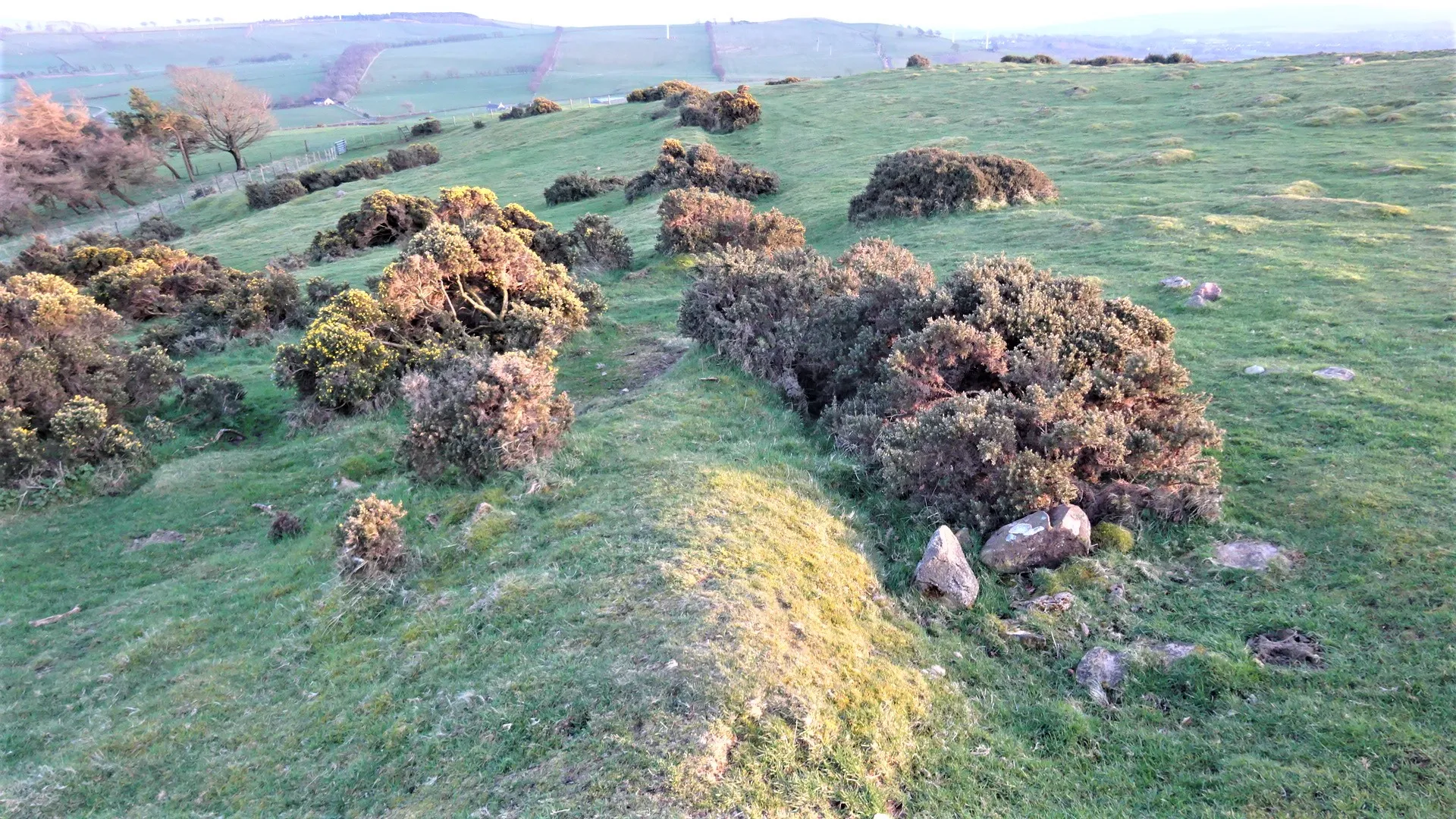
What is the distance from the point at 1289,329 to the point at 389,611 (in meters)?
14.1

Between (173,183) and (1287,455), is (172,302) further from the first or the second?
(173,183)

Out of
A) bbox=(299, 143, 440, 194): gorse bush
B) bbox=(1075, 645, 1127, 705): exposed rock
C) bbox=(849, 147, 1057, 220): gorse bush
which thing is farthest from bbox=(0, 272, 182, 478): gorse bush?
bbox=(299, 143, 440, 194): gorse bush

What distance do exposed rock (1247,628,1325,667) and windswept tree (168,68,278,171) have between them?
6485 centimetres

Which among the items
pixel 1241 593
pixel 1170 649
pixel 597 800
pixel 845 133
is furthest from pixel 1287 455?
pixel 845 133

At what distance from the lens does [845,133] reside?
120 feet

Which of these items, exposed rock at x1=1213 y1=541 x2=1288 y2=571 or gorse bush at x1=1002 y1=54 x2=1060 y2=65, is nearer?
exposed rock at x1=1213 y1=541 x2=1288 y2=571

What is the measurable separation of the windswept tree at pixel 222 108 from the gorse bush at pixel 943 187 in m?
50.9

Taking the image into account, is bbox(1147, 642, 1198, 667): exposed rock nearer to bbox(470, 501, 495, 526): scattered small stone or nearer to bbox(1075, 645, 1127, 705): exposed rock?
bbox(1075, 645, 1127, 705): exposed rock

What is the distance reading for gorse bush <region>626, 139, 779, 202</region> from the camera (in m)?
28.1

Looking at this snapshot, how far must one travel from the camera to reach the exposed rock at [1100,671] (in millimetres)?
6102

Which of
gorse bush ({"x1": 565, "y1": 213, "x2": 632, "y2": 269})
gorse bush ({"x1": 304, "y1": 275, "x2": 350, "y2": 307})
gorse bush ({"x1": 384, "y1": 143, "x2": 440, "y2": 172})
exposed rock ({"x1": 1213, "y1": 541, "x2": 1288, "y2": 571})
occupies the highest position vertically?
gorse bush ({"x1": 384, "y1": 143, "x2": 440, "y2": 172})

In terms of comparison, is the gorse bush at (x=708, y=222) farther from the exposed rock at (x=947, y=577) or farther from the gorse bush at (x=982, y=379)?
the exposed rock at (x=947, y=577)

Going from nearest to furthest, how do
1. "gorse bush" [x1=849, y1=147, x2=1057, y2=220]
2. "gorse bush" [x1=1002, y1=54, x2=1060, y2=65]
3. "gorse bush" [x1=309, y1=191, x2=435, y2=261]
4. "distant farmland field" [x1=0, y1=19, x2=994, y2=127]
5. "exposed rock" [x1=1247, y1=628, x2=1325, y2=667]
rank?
"exposed rock" [x1=1247, y1=628, x2=1325, y2=667], "gorse bush" [x1=849, y1=147, x2=1057, y2=220], "gorse bush" [x1=309, y1=191, x2=435, y2=261], "gorse bush" [x1=1002, y1=54, x2=1060, y2=65], "distant farmland field" [x1=0, y1=19, x2=994, y2=127]

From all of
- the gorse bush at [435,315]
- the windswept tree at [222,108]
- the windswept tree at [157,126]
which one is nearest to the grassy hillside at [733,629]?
the gorse bush at [435,315]
